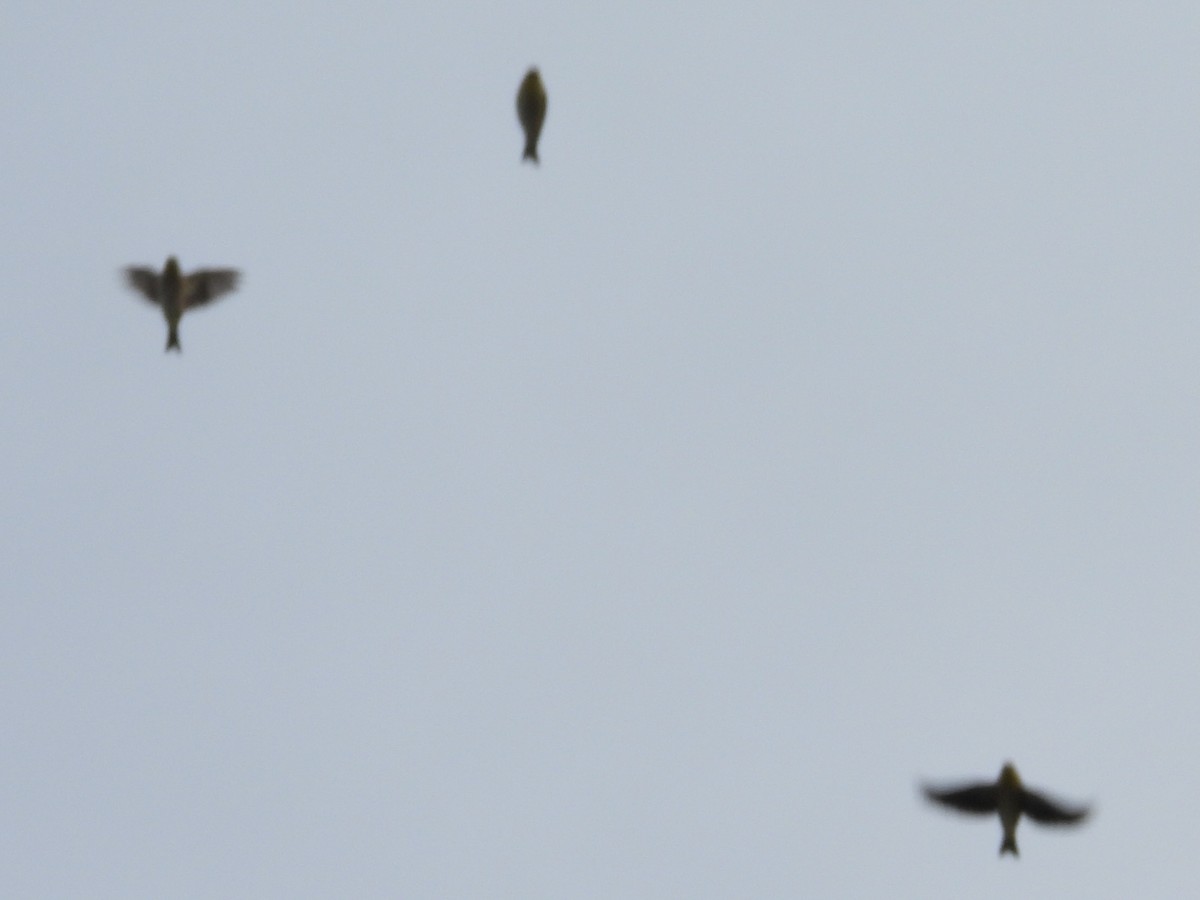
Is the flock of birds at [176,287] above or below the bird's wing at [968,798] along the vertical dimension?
above

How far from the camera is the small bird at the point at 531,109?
16719 millimetres

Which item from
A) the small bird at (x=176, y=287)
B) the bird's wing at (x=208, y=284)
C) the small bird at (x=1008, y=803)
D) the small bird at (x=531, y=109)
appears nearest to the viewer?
the small bird at (x=1008, y=803)

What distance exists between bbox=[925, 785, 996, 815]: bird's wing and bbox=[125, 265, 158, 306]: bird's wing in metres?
9.62

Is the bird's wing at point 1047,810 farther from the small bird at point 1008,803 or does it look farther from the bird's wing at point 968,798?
the bird's wing at point 968,798

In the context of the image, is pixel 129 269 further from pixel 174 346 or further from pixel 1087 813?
pixel 1087 813

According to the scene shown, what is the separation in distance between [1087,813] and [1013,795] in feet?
2.14

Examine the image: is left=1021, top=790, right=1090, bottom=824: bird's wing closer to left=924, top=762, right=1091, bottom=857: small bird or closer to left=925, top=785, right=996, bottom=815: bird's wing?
left=924, top=762, right=1091, bottom=857: small bird

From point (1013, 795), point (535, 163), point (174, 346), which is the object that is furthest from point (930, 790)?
point (174, 346)

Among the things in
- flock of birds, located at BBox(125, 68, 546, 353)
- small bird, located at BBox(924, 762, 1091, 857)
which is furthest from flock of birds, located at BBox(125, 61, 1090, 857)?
flock of birds, located at BBox(125, 68, 546, 353)

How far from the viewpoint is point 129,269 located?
20.1m

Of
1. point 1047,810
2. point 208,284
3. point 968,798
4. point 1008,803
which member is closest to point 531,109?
point 208,284

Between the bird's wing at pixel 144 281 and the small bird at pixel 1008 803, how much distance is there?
31.5 feet

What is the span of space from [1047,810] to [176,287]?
33.8 ft

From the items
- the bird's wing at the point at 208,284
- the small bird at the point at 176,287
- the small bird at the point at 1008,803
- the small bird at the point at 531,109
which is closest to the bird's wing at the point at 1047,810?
the small bird at the point at 1008,803
